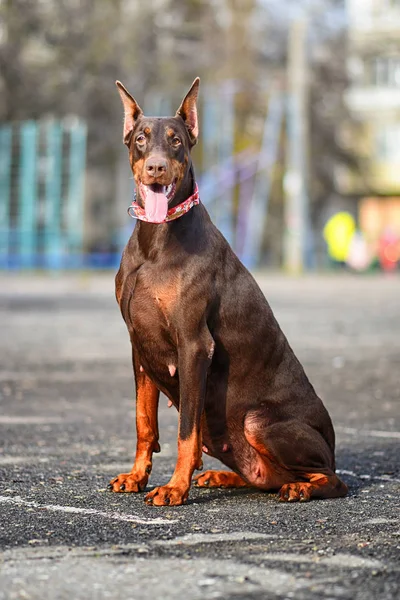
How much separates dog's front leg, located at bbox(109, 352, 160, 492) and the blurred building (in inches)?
2469

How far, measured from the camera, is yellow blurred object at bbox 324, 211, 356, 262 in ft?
186

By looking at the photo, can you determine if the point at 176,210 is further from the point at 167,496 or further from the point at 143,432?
the point at 167,496

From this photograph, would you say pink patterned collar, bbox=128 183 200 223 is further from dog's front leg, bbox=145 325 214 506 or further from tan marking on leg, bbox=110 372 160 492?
tan marking on leg, bbox=110 372 160 492

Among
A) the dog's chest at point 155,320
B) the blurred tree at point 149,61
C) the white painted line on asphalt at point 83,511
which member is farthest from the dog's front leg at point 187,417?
the blurred tree at point 149,61

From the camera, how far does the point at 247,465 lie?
18.1 feet

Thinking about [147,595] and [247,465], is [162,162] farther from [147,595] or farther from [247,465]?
[147,595]

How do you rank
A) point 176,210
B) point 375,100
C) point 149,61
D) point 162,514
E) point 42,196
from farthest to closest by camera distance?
point 375,100 < point 149,61 < point 42,196 < point 176,210 < point 162,514

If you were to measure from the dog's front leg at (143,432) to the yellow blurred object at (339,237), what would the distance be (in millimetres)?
50624

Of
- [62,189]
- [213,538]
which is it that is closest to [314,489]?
[213,538]

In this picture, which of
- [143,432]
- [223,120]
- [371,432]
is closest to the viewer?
[143,432]

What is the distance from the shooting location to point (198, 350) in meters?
5.24

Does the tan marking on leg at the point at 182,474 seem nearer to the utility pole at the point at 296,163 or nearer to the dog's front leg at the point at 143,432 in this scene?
the dog's front leg at the point at 143,432

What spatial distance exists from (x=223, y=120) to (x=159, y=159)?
46.5 meters

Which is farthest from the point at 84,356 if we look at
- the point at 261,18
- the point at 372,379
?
the point at 261,18
